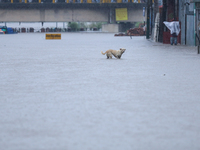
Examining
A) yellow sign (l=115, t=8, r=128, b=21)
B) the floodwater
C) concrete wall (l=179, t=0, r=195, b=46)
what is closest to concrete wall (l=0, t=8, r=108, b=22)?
yellow sign (l=115, t=8, r=128, b=21)

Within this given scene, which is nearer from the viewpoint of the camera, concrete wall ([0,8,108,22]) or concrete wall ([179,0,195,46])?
concrete wall ([179,0,195,46])

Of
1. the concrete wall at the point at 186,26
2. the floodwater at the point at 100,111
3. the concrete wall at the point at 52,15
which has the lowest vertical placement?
the floodwater at the point at 100,111

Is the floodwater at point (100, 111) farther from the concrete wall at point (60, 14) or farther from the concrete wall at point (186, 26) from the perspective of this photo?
the concrete wall at point (60, 14)

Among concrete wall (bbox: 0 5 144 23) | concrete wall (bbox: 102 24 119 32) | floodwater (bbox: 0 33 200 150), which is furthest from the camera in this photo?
concrete wall (bbox: 0 5 144 23)

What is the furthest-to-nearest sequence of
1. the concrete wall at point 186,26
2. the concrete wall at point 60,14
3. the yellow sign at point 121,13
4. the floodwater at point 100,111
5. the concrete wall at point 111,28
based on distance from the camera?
the yellow sign at point 121,13, the concrete wall at point 60,14, the concrete wall at point 111,28, the concrete wall at point 186,26, the floodwater at point 100,111

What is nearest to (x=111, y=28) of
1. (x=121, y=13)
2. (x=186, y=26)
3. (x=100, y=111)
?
(x=121, y=13)

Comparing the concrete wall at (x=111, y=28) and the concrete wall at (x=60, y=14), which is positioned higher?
the concrete wall at (x=60, y=14)

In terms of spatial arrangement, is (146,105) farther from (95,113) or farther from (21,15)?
(21,15)

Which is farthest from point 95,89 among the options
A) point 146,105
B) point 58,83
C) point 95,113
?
Answer: point 95,113

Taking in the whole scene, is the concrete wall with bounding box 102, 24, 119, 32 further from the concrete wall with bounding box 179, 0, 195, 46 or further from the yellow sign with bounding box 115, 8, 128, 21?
the concrete wall with bounding box 179, 0, 195, 46

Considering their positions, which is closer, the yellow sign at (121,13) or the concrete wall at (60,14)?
the concrete wall at (60,14)

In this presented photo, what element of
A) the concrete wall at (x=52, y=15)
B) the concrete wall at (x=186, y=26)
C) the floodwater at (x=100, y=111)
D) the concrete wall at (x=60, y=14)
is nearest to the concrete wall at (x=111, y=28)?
the concrete wall at (x=60, y=14)

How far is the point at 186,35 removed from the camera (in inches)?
1324

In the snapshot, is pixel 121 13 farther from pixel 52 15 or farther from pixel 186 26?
pixel 186 26
